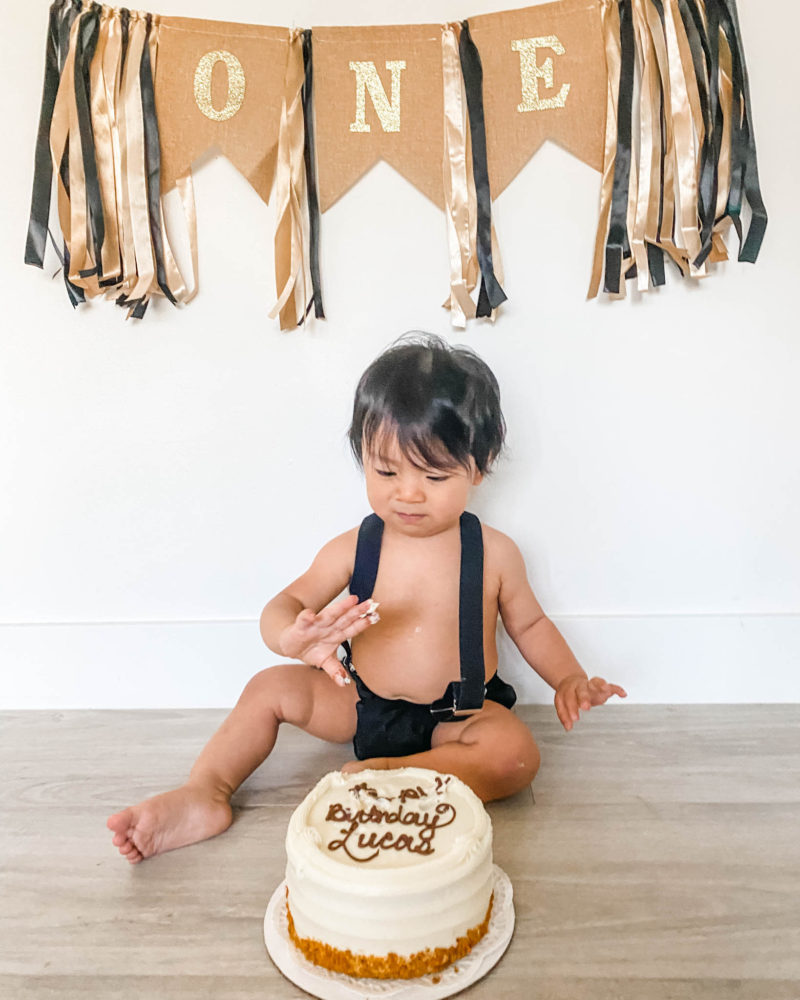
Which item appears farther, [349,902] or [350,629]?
[350,629]

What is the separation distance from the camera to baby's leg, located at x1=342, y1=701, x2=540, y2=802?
108cm

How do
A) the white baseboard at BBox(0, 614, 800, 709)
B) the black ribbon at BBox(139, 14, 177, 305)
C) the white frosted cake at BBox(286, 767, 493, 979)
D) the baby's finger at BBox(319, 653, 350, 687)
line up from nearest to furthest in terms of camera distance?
the white frosted cake at BBox(286, 767, 493, 979), the baby's finger at BBox(319, 653, 350, 687), the black ribbon at BBox(139, 14, 177, 305), the white baseboard at BBox(0, 614, 800, 709)

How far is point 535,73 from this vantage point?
1.23 metres

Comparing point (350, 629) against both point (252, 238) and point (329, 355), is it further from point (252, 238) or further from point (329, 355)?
point (252, 238)

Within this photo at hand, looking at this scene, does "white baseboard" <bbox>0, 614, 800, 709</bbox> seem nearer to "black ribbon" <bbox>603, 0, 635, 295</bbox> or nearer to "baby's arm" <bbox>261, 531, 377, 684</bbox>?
"baby's arm" <bbox>261, 531, 377, 684</bbox>

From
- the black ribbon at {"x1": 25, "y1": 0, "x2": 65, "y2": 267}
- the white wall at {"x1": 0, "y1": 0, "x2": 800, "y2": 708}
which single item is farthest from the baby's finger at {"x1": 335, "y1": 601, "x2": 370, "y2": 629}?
the black ribbon at {"x1": 25, "y1": 0, "x2": 65, "y2": 267}

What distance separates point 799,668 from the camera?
1.40m

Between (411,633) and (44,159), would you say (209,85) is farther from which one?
(411,633)

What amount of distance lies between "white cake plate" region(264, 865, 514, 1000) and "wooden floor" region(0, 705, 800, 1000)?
13mm

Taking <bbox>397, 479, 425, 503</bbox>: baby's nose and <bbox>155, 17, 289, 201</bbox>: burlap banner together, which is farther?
<bbox>155, 17, 289, 201</bbox>: burlap banner

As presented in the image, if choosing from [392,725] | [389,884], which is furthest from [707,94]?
[389,884]

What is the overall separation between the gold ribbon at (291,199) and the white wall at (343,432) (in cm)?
5

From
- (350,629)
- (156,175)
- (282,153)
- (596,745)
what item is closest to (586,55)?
(282,153)

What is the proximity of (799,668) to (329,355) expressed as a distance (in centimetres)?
100
